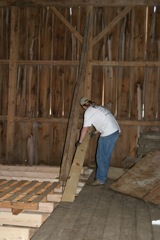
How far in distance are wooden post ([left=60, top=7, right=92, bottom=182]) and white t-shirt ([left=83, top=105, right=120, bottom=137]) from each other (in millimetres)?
660

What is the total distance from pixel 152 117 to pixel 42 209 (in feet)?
14.8

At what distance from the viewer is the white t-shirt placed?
18.6ft

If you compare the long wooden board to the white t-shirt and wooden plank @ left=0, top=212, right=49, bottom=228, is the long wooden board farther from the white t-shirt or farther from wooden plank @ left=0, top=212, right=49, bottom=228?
the white t-shirt

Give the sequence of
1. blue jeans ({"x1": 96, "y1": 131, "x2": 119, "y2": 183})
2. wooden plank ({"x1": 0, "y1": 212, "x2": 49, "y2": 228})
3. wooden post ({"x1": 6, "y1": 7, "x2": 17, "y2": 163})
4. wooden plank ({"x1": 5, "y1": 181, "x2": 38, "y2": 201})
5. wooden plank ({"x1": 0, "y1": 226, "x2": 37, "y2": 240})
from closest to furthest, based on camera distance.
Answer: wooden plank ({"x1": 0, "y1": 226, "x2": 37, "y2": 240})
wooden plank ({"x1": 0, "y1": 212, "x2": 49, "y2": 228})
wooden plank ({"x1": 5, "y1": 181, "x2": 38, "y2": 201})
blue jeans ({"x1": 96, "y1": 131, "x2": 119, "y2": 183})
wooden post ({"x1": 6, "y1": 7, "x2": 17, "y2": 163})

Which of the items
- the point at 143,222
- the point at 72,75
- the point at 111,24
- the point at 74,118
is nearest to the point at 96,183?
the point at 74,118

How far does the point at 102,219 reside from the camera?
3873 mm

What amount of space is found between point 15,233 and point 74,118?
10.3 feet

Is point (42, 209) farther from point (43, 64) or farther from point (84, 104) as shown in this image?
point (43, 64)

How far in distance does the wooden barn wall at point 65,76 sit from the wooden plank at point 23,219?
417 cm

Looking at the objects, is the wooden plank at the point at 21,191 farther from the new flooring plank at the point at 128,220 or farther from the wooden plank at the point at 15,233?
the new flooring plank at the point at 128,220

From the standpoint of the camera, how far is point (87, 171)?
7.02 meters

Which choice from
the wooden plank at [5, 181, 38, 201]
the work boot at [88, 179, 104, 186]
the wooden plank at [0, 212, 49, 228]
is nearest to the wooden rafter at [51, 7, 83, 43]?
the work boot at [88, 179, 104, 186]

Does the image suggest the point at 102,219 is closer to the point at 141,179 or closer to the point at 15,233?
the point at 15,233

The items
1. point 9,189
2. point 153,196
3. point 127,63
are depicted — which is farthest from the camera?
point 127,63
